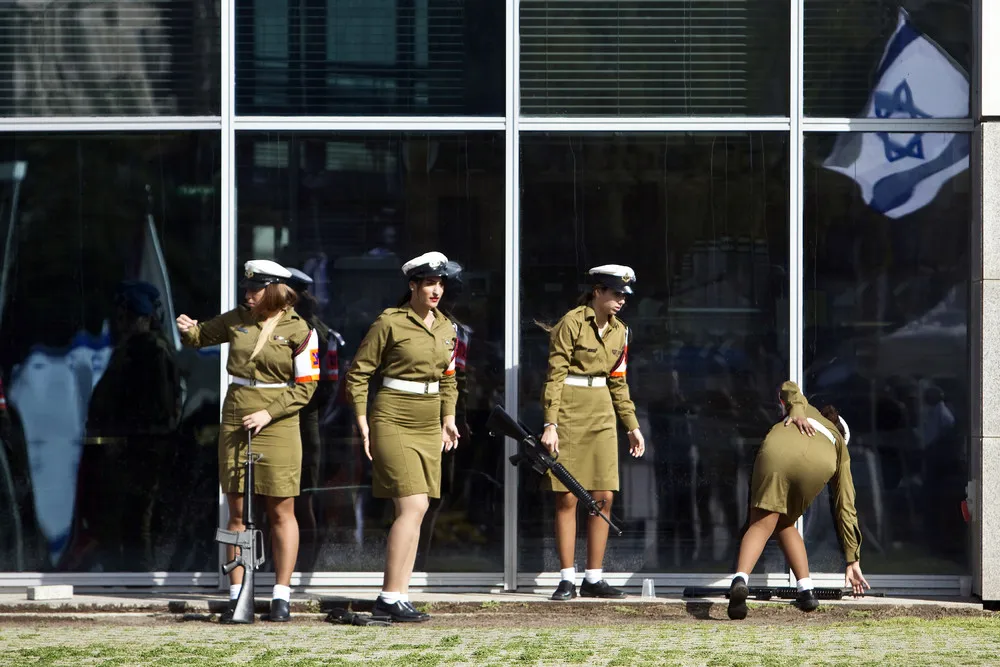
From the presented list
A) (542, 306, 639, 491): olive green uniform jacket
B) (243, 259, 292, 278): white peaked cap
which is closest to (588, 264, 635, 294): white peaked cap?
(542, 306, 639, 491): olive green uniform jacket

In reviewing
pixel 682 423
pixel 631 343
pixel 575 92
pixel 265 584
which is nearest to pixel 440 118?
pixel 575 92

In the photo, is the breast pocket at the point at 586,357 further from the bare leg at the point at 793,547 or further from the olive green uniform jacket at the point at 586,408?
the bare leg at the point at 793,547

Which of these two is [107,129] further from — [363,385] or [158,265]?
[363,385]

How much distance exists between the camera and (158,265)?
883 centimetres

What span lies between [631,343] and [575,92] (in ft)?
4.95

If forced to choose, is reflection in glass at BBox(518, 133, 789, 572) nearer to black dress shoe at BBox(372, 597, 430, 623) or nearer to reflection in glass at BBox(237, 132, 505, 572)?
reflection in glass at BBox(237, 132, 505, 572)

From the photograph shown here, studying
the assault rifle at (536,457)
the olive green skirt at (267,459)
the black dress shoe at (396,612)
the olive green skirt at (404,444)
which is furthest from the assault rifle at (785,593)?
the olive green skirt at (267,459)

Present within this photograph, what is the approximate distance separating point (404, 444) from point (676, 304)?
195 cm

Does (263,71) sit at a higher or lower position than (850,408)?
higher

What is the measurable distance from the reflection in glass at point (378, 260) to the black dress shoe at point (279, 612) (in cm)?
86

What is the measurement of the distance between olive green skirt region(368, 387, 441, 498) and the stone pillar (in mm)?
3053

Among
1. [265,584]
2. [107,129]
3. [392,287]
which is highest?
[107,129]

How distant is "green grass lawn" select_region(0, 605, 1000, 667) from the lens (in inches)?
259

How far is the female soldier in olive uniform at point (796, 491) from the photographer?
790 cm
